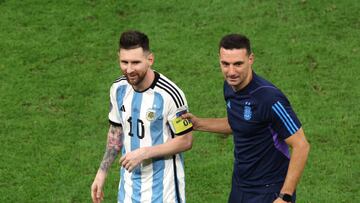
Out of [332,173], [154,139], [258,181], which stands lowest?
[332,173]

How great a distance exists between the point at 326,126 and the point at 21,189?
15.1ft

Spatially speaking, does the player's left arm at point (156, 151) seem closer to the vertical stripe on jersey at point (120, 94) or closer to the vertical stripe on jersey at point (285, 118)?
the vertical stripe on jersey at point (120, 94)

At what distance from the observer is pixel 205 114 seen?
37.2ft

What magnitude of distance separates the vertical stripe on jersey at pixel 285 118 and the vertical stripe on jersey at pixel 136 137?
131cm

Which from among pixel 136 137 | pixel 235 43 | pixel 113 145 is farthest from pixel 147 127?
pixel 235 43

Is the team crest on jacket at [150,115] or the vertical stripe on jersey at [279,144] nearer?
the vertical stripe on jersey at [279,144]

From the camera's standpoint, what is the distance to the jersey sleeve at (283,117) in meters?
5.91

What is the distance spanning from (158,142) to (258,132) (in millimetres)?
930

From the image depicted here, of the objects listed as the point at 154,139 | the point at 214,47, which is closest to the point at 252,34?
the point at 214,47

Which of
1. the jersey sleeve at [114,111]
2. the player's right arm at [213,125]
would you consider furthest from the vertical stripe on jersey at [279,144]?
the jersey sleeve at [114,111]

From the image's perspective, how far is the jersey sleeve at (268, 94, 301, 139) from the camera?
5.91 meters

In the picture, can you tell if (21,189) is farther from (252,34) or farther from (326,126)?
(252,34)

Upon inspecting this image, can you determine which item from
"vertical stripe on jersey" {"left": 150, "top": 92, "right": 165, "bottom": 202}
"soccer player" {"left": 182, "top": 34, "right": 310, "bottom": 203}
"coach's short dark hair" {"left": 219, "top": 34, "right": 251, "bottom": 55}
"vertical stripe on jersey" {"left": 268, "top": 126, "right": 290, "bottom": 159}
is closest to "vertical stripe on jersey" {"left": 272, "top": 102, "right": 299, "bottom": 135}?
"soccer player" {"left": 182, "top": 34, "right": 310, "bottom": 203}

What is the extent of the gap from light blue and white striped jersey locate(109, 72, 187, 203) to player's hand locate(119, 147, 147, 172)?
26 centimetres
